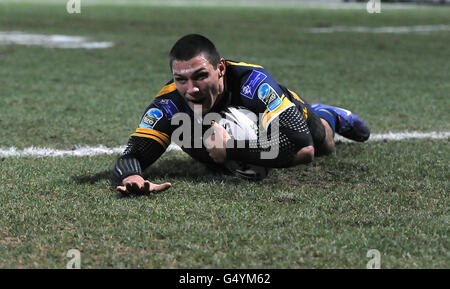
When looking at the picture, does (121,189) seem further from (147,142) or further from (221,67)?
(221,67)

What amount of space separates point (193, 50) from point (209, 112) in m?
0.48

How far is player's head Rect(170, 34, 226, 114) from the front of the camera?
448 centimetres

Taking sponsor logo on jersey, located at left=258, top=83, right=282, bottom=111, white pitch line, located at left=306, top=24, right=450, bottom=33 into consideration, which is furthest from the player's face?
white pitch line, located at left=306, top=24, right=450, bottom=33

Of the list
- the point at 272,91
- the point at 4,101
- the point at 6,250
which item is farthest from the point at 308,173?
the point at 4,101

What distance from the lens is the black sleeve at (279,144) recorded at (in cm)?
469

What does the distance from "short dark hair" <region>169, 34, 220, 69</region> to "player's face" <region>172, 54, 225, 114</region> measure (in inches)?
1.1

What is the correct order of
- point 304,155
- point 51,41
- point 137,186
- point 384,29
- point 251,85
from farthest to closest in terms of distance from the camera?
point 384,29
point 51,41
point 251,85
point 304,155
point 137,186

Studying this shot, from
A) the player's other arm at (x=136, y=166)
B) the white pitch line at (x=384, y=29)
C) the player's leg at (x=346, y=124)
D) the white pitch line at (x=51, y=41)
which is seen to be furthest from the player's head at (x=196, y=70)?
the white pitch line at (x=384, y=29)

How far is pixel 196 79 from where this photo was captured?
450 cm

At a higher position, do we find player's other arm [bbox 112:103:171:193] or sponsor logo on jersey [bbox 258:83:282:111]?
sponsor logo on jersey [bbox 258:83:282:111]

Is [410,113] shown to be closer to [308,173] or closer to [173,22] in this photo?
[308,173]

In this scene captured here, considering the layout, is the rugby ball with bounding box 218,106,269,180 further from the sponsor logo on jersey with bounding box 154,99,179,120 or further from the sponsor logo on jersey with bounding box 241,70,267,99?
the sponsor logo on jersey with bounding box 154,99,179,120

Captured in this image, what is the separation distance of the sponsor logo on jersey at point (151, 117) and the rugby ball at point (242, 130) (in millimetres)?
416

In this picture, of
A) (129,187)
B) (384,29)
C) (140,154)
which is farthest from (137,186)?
(384,29)
